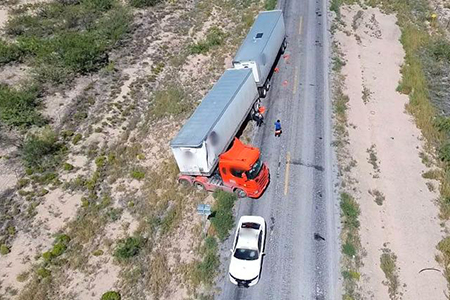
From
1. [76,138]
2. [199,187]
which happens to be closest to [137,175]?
[199,187]

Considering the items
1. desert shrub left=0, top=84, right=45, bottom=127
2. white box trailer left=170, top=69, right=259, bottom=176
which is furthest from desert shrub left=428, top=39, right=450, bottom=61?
desert shrub left=0, top=84, right=45, bottom=127

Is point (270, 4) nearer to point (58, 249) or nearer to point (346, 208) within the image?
point (346, 208)

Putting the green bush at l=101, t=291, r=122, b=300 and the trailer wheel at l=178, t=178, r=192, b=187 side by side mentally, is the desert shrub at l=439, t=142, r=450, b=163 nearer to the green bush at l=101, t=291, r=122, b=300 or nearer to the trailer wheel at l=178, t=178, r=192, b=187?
the trailer wheel at l=178, t=178, r=192, b=187

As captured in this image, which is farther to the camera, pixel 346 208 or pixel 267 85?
pixel 267 85

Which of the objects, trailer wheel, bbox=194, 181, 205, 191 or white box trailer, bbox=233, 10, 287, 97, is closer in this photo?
trailer wheel, bbox=194, 181, 205, 191

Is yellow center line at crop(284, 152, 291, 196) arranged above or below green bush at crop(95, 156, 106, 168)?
below

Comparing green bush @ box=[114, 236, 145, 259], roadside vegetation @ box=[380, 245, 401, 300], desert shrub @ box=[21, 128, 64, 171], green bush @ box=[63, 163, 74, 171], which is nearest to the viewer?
roadside vegetation @ box=[380, 245, 401, 300]

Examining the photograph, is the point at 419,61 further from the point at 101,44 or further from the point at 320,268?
the point at 101,44
